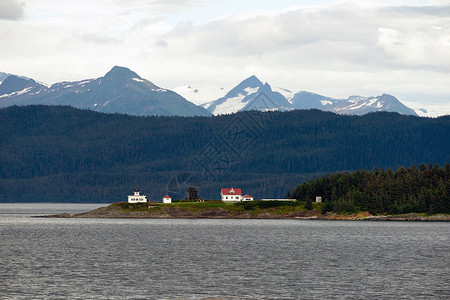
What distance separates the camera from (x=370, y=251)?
123688mm

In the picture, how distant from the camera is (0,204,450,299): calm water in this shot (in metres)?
77.0

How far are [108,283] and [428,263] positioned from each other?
48456 millimetres

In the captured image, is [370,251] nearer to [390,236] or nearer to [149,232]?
[390,236]

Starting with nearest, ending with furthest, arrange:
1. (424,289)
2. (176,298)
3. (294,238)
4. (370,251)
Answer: (176,298), (424,289), (370,251), (294,238)

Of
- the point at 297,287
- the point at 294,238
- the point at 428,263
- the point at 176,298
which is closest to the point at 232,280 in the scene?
the point at 297,287

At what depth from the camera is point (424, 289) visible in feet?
260

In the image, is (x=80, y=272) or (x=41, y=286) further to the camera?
(x=80, y=272)

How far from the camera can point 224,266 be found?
9956 cm

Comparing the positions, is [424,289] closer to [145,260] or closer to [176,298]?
[176,298]

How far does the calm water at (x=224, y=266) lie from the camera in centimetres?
7700

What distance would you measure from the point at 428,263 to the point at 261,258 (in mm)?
24761

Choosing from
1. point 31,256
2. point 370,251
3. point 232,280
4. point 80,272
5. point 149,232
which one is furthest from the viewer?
point 149,232

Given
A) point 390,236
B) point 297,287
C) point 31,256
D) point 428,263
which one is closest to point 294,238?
point 390,236

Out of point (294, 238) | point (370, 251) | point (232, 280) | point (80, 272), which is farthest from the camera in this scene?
point (294, 238)
